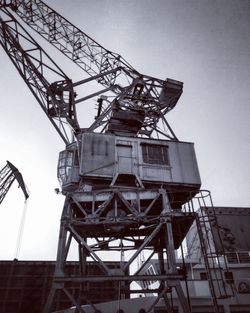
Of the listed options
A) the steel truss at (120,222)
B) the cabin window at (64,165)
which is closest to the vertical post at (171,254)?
the steel truss at (120,222)

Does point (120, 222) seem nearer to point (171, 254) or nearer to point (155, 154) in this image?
point (171, 254)

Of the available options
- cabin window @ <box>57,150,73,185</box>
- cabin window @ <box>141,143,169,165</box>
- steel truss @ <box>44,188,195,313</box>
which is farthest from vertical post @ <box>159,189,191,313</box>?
cabin window @ <box>57,150,73,185</box>

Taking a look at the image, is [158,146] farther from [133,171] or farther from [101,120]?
[101,120]

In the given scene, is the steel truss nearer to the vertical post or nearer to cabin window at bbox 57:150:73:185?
the vertical post

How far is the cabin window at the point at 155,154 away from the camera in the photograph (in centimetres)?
1226

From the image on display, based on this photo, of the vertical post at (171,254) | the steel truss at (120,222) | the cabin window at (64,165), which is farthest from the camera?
the cabin window at (64,165)

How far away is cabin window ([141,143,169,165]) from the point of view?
12258mm

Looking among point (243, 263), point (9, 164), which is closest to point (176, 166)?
point (243, 263)

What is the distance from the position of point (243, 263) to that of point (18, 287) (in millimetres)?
18883

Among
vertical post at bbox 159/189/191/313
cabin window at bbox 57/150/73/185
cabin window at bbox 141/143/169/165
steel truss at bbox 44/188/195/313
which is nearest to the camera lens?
vertical post at bbox 159/189/191/313

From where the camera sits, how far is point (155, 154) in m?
12.5

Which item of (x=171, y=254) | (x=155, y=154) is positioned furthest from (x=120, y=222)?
(x=155, y=154)

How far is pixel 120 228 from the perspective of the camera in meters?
10.4

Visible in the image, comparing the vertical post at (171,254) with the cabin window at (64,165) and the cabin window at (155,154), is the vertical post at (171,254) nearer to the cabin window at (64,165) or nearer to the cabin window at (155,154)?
the cabin window at (155,154)
